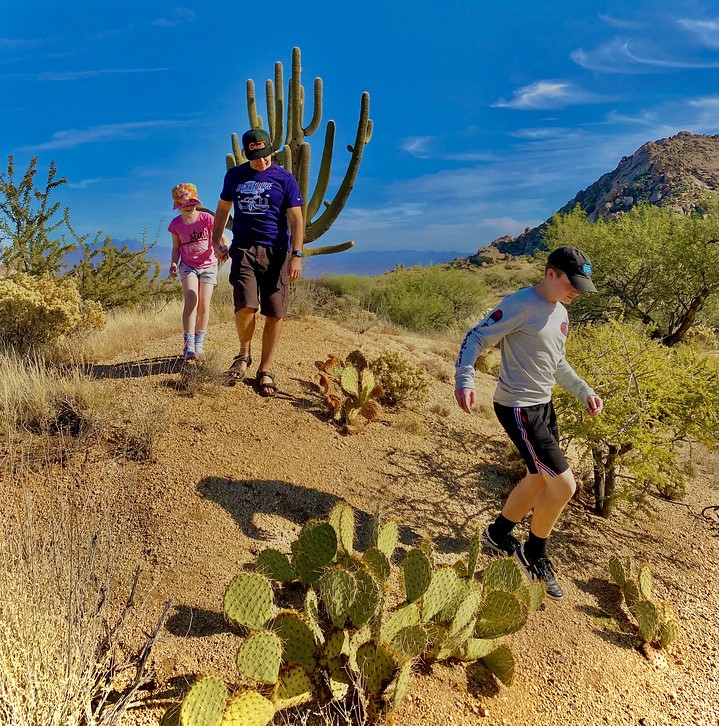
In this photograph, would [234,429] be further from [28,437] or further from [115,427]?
[28,437]

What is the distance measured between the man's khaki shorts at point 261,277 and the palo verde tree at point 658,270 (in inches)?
375

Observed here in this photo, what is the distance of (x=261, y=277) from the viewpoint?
196 inches

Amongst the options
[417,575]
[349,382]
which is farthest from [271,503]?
[349,382]

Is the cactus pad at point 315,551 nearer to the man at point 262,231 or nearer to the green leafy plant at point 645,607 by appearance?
the green leafy plant at point 645,607

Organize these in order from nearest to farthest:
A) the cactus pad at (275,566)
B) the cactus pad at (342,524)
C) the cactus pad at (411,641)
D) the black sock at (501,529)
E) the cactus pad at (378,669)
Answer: the cactus pad at (378,669)
the cactus pad at (411,641)
the cactus pad at (275,566)
the cactus pad at (342,524)
the black sock at (501,529)

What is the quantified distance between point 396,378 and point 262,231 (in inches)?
85.6

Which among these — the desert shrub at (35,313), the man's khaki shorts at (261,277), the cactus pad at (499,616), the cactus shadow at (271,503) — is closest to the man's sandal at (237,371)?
the man's khaki shorts at (261,277)

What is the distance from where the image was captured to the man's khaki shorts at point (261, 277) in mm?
→ 4828

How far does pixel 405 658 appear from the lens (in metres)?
2.53

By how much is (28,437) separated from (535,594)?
12.7 ft

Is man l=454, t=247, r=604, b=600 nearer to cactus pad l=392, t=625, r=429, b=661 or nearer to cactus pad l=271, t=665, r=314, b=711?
cactus pad l=392, t=625, r=429, b=661

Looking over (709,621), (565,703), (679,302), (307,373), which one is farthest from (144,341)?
(679,302)

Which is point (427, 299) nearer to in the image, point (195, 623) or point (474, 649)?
point (474, 649)

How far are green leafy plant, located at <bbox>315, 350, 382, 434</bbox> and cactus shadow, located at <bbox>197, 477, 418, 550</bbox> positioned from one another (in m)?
1.07
